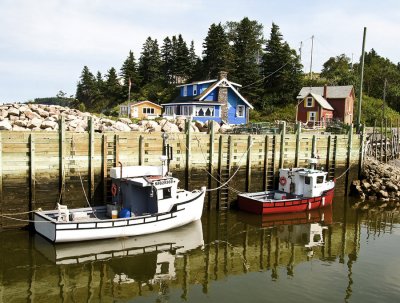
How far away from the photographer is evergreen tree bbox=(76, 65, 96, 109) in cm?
8630

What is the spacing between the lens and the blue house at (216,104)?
1843 inches

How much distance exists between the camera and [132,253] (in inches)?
620

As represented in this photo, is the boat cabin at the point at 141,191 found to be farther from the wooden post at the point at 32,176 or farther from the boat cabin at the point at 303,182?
the boat cabin at the point at 303,182

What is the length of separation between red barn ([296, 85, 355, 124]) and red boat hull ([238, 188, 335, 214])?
102ft

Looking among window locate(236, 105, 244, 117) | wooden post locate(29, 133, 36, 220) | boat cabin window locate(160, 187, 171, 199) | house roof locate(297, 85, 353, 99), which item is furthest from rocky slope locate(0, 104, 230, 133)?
house roof locate(297, 85, 353, 99)

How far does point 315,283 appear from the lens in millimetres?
13867

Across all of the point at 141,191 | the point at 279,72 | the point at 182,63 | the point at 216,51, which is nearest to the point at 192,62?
the point at 182,63

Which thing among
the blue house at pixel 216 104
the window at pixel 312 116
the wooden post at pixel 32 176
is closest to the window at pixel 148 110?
the blue house at pixel 216 104

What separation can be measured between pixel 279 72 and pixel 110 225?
A: 51.1 meters

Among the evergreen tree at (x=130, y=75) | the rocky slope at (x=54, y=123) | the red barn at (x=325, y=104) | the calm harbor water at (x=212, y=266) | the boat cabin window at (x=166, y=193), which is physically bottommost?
the calm harbor water at (x=212, y=266)

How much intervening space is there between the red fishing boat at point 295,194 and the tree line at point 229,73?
120ft

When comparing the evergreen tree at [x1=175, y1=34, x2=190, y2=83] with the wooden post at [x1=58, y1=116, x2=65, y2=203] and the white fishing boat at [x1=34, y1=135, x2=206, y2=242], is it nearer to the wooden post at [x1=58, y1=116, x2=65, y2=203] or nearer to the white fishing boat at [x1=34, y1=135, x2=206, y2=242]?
the white fishing boat at [x1=34, y1=135, x2=206, y2=242]

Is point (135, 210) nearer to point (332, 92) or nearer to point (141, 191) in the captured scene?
point (141, 191)

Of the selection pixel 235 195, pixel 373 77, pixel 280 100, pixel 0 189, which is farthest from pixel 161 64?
pixel 0 189
